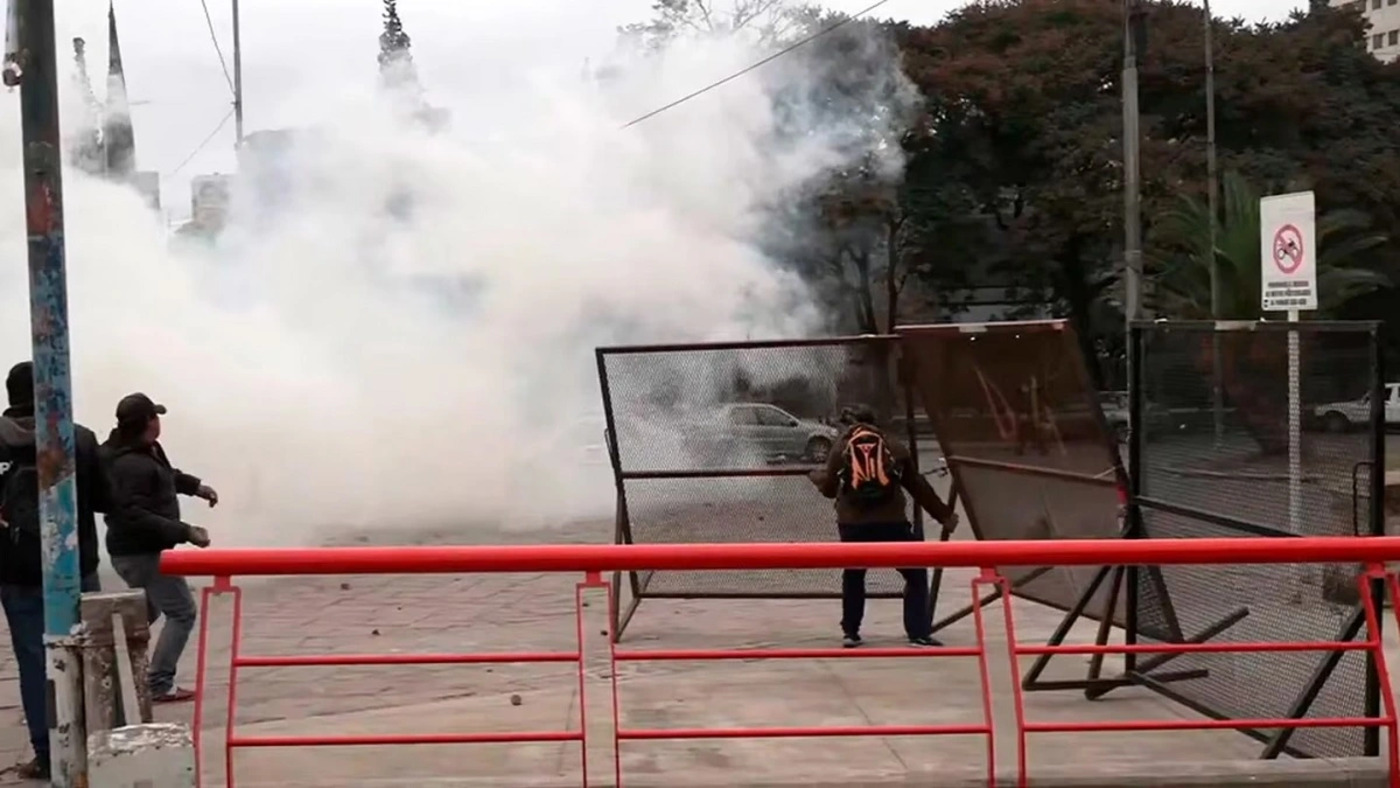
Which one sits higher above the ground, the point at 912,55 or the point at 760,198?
the point at 912,55

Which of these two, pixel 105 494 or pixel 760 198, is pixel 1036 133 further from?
pixel 105 494

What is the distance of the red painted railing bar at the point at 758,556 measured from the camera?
15.8 feet

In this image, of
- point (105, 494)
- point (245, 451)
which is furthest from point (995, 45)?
point (105, 494)

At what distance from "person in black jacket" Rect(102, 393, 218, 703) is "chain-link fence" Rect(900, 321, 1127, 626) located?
3989 mm

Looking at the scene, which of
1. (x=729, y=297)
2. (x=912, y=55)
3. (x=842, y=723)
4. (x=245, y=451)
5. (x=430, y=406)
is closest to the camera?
(x=842, y=723)

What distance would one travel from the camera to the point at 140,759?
4.56m

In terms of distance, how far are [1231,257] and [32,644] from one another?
24019 millimetres

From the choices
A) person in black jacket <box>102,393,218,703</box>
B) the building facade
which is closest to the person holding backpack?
person in black jacket <box>102,393,218,703</box>

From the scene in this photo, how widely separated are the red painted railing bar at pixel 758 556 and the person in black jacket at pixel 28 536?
1.65 meters

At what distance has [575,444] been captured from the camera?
19969 mm

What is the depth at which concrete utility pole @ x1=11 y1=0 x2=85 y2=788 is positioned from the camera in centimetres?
475

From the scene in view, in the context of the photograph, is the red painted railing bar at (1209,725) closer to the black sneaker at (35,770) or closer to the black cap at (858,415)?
the black cap at (858,415)

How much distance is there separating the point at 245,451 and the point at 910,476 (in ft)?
32.1

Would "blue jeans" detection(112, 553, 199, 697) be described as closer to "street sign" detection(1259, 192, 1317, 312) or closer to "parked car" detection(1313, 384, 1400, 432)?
"parked car" detection(1313, 384, 1400, 432)
